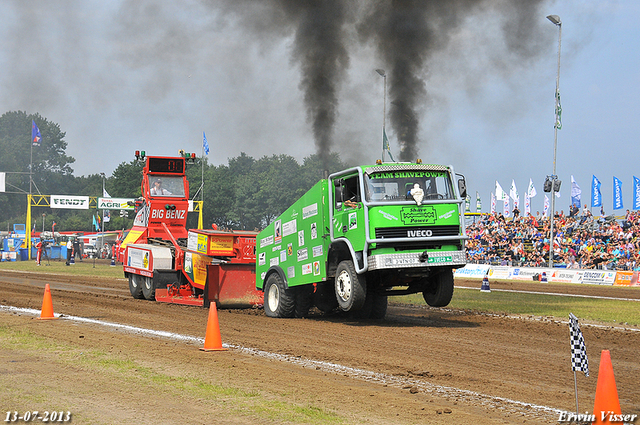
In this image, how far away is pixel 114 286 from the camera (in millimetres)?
24359

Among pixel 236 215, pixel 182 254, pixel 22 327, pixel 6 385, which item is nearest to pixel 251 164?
pixel 236 215

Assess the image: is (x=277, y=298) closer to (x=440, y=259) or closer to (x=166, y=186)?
(x=440, y=259)

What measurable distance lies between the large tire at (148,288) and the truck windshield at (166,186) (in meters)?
3.09

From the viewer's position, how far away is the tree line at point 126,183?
5969cm

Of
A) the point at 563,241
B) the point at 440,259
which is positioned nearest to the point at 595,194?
the point at 563,241

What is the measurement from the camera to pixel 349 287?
11.6m

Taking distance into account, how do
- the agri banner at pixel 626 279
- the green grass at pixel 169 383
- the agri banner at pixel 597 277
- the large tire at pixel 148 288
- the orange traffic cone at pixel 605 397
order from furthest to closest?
the agri banner at pixel 597 277
the agri banner at pixel 626 279
the large tire at pixel 148 288
the green grass at pixel 169 383
the orange traffic cone at pixel 605 397

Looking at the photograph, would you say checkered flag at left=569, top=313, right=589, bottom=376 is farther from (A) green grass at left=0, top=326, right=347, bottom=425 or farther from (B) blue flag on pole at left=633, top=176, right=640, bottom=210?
(B) blue flag on pole at left=633, top=176, right=640, bottom=210

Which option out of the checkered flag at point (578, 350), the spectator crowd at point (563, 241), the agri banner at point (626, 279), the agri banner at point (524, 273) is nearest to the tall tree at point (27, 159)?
the spectator crowd at point (563, 241)

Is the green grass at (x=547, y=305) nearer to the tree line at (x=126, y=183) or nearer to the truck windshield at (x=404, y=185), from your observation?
the truck windshield at (x=404, y=185)

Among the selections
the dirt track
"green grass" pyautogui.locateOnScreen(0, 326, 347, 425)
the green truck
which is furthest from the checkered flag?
the green truck

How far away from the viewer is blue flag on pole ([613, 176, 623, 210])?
40594mm

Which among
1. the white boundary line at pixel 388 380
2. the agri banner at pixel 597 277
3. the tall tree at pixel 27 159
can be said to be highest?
the tall tree at pixel 27 159

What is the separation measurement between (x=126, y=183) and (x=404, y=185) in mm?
84303
